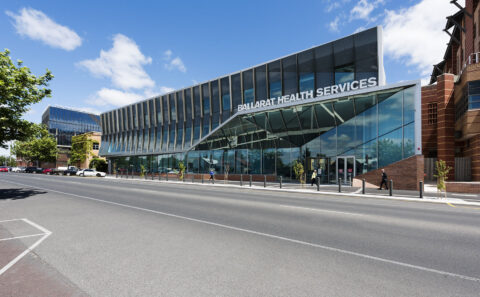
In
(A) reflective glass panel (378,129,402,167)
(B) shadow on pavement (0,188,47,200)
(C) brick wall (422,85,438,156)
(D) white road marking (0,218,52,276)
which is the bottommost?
(B) shadow on pavement (0,188,47,200)

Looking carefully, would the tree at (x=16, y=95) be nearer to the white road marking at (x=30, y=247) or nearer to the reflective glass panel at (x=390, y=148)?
the white road marking at (x=30, y=247)

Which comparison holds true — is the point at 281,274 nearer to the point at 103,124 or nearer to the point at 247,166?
the point at 247,166

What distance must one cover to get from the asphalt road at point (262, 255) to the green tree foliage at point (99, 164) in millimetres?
58691

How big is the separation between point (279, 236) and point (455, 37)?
47538mm

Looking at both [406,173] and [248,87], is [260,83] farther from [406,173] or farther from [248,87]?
[406,173]

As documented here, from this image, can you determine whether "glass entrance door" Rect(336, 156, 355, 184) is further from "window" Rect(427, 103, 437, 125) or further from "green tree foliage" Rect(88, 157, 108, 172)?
"green tree foliage" Rect(88, 157, 108, 172)

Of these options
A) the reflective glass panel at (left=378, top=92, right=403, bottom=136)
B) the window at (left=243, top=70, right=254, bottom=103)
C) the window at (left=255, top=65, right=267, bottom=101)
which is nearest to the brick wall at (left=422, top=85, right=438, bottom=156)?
the reflective glass panel at (left=378, top=92, right=403, bottom=136)

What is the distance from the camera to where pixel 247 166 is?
32.1 metres

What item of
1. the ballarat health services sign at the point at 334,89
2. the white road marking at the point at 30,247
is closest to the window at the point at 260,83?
the ballarat health services sign at the point at 334,89

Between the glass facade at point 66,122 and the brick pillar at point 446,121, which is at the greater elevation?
the glass facade at point 66,122

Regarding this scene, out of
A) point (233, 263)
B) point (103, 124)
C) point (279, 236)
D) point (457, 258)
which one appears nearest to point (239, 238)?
point (279, 236)

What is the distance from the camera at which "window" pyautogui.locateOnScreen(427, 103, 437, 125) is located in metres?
28.9

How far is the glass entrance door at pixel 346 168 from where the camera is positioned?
2289cm

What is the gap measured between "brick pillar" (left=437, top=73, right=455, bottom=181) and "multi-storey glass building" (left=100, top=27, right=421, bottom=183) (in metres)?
7.23
